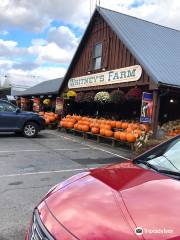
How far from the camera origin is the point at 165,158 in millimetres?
3754

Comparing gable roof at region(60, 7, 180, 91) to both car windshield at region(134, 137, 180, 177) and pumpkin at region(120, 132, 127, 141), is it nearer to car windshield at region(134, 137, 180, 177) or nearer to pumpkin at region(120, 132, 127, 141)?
pumpkin at region(120, 132, 127, 141)

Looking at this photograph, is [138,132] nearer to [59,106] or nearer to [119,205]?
[59,106]

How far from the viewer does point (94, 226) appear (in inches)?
90.4

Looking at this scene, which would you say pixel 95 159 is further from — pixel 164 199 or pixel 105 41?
pixel 164 199

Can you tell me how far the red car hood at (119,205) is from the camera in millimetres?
2203

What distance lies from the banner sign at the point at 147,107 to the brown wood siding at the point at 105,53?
0.56m

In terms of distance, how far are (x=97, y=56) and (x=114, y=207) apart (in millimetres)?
16122

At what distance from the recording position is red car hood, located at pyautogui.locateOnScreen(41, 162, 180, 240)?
2203mm

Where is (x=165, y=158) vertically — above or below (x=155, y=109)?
below

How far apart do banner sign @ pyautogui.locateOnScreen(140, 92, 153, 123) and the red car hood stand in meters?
10.2

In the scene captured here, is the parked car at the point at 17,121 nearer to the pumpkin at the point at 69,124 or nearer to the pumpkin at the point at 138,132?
the pumpkin at the point at 69,124

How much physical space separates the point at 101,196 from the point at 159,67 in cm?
1197

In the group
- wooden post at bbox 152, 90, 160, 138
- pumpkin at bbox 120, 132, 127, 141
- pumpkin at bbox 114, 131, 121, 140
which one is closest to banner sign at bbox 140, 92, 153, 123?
wooden post at bbox 152, 90, 160, 138

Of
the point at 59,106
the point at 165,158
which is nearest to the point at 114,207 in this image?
the point at 165,158
